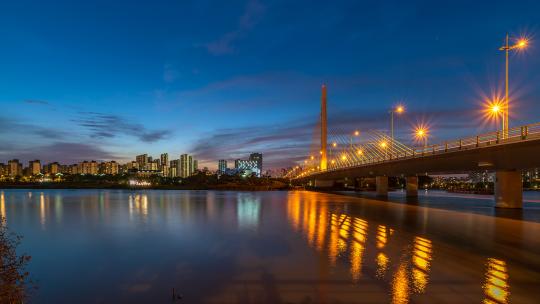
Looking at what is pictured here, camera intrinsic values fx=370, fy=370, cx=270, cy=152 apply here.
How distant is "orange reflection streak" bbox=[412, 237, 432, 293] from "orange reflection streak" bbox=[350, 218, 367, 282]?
2.01 meters

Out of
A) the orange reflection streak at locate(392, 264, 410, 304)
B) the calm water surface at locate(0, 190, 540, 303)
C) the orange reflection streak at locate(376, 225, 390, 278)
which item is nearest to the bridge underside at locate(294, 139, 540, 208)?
the calm water surface at locate(0, 190, 540, 303)

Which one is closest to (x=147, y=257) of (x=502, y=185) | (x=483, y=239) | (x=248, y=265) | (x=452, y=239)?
(x=248, y=265)

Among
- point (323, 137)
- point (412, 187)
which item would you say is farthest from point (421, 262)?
point (323, 137)

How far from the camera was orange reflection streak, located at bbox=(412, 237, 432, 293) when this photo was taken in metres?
12.3

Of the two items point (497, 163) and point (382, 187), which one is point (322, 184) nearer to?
point (382, 187)

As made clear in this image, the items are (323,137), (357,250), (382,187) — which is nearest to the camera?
(357,250)

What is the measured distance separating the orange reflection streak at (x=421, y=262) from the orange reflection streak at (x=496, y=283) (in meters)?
1.83

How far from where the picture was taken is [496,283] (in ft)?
41.1

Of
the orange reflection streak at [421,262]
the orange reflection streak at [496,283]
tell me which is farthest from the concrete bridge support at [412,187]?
the orange reflection streak at [496,283]

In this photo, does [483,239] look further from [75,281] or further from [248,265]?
[75,281]

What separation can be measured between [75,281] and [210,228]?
16027 millimetres

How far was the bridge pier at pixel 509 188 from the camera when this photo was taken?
44800mm

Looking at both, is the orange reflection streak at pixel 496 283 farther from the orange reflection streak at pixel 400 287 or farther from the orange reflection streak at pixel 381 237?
the orange reflection streak at pixel 381 237

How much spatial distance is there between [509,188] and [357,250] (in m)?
37.4
